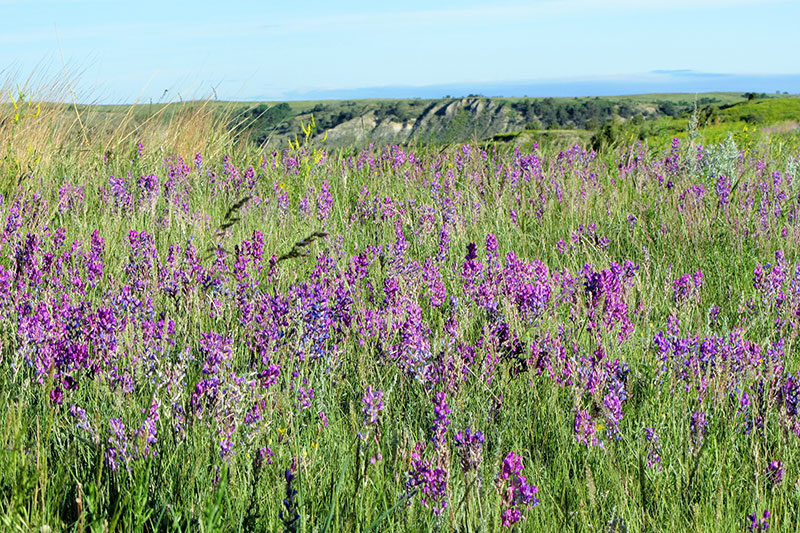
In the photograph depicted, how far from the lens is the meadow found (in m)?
1.77

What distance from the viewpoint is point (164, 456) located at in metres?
1.93

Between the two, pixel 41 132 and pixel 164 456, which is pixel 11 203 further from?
pixel 164 456

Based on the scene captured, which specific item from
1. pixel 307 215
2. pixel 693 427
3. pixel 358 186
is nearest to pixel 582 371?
pixel 693 427

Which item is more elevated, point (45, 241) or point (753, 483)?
point (45, 241)

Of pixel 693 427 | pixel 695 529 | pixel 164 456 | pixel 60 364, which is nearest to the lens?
pixel 695 529

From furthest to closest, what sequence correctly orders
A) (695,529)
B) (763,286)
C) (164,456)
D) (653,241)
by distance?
1. (653,241)
2. (763,286)
3. (164,456)
4. (695,529)

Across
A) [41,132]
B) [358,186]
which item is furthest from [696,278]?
[41,132]

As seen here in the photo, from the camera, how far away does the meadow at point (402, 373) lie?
1772 mm

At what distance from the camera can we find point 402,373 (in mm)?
2521

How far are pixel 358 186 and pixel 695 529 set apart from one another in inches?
190

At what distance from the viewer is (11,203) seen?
4.88 metres

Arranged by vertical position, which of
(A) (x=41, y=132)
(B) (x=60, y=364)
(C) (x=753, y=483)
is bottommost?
(C) (x=753, y=483)

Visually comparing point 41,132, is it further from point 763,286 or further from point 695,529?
point 695,529

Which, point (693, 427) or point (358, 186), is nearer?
point (693, 427)
